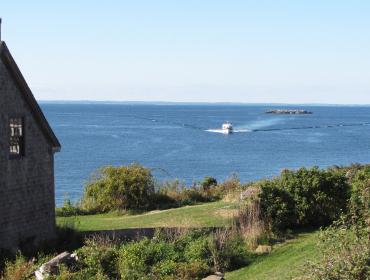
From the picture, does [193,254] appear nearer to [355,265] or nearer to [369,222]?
[369,222]

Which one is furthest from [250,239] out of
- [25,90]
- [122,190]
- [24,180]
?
[122,190]

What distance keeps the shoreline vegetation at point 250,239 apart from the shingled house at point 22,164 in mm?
1133

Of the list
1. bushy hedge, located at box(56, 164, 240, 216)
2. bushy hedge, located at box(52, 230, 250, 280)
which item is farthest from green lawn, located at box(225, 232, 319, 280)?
bushy hedge, located at box(56, 164, 240, 216)

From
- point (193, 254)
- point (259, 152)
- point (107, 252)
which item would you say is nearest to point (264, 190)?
point (193, 254)

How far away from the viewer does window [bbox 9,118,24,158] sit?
2169 centimetres

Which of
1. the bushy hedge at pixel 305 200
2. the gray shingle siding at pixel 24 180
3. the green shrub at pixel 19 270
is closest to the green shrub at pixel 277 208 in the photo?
the bushy hedge at pixel 305 200

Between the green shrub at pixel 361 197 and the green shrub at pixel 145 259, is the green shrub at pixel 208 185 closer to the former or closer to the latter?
the green shrub at pixel 361 197

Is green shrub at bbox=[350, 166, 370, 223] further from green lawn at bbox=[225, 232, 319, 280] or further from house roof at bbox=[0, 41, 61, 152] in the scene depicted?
house roof at bbox=[0, 41, 61, 152]

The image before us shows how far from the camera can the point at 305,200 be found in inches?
828

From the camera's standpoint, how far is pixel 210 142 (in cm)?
12081

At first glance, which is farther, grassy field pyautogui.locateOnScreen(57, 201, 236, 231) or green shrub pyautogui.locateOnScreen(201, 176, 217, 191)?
green shrub pyautogui.locateOnScreen(201, 176, 217, 191)

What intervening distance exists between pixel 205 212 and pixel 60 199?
1113 inches

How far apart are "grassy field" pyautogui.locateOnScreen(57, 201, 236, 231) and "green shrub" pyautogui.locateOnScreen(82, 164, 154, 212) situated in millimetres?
1580

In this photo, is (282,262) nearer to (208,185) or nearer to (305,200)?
(305,200)
